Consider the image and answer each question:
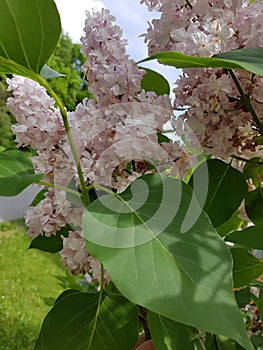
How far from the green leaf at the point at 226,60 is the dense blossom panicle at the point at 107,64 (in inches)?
1.6

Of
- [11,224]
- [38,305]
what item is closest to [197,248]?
[38,305]

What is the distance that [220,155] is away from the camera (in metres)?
0.39

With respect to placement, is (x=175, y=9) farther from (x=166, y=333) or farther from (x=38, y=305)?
(x=38, y=305)

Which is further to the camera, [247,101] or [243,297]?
[243,297]

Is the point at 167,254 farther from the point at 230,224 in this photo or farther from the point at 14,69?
the point at 230,224

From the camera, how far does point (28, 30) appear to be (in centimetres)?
32

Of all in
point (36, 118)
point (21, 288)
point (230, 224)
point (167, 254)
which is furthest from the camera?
point (21, 288)

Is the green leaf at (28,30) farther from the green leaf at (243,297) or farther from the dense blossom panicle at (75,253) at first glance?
the green leaf at (243,297)

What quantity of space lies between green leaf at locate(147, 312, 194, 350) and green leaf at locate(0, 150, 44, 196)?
0.11 m

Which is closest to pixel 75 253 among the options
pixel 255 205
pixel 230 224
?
pixel 255 205

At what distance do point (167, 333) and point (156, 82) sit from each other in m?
0.19

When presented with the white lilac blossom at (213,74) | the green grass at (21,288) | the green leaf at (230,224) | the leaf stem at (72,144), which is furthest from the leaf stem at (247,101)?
the green grass at (21,288)

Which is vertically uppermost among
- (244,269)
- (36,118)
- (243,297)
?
(36,118)

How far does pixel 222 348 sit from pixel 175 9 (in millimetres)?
276
